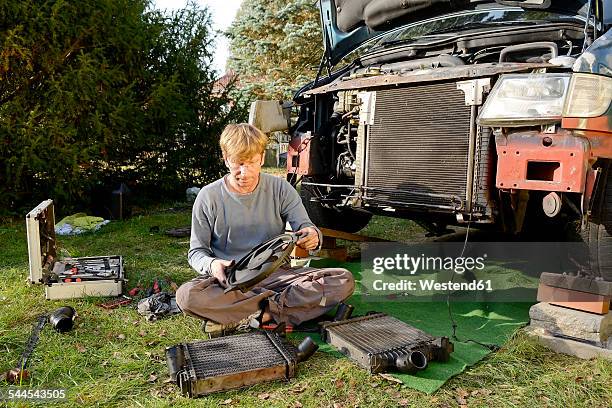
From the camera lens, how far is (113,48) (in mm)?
7160

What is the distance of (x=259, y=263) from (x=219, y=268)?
213 mm

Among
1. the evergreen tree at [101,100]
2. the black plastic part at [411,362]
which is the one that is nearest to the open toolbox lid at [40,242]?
the black plastic part at [411,362]

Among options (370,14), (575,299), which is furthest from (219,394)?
(370,14)

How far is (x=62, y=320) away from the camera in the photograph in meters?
3.02

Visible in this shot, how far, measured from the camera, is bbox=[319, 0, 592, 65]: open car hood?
13.3ft

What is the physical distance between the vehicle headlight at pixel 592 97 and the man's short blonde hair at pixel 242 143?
162 centimetres

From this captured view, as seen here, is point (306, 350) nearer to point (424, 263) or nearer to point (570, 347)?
point (570, 347)

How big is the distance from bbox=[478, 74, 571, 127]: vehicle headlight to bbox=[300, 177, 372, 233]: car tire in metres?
1.86

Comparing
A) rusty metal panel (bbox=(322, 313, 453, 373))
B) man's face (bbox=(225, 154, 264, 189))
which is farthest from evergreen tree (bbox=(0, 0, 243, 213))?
rusty metal panel (bbox=(322, 313, 453, 373))

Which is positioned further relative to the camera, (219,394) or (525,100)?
(525,100)

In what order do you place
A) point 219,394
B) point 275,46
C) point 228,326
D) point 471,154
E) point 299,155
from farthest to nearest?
point 275,46 → point 299,155 → point 471,154 → point 228,326 → point 219,394

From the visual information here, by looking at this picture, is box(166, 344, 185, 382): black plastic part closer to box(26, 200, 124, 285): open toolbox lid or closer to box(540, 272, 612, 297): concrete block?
box(26, 200, 124, 285): open toolbox lid

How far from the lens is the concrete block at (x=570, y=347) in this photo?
2.70m

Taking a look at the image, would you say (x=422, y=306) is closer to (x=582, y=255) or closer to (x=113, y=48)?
(x=582, y=255)
